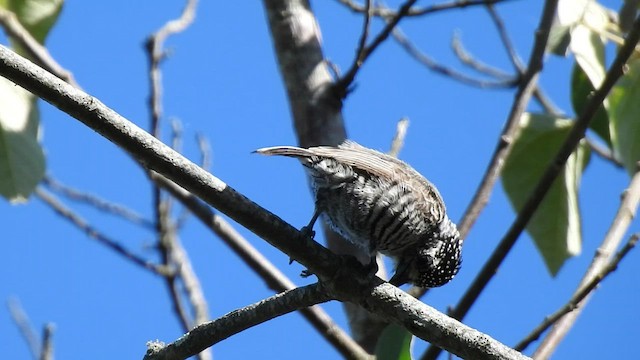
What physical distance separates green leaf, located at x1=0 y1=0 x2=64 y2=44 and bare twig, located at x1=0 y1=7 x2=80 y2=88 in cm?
3

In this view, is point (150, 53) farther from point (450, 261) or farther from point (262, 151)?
point (450, 261)

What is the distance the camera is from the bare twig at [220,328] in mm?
2838

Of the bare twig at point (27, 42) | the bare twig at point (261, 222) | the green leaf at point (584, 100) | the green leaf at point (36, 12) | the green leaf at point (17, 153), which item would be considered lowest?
the bare twig at point (261, 222)

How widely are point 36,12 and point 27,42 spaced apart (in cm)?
35

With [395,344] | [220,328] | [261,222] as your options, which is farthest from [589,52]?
[220,328]

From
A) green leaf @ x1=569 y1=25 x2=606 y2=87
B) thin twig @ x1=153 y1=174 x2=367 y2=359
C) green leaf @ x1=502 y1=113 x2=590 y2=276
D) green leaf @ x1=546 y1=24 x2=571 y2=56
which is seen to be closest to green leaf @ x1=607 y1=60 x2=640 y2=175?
green leaf @ x1=569 y1=25 x2=606 y2=87

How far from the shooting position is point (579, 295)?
340cm

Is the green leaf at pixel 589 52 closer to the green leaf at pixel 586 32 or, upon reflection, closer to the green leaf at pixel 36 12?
the green leaf at pixel 586 32

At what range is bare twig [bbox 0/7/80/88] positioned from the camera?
11.6 feet

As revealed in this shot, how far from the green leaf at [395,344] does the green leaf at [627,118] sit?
1.07 m

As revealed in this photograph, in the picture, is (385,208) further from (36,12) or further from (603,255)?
(36,12)

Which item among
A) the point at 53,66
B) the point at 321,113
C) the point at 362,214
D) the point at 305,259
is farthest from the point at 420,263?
the point at 53,66

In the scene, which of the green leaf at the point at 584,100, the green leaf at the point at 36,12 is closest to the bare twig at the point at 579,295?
the green leaf at the point at 584,100

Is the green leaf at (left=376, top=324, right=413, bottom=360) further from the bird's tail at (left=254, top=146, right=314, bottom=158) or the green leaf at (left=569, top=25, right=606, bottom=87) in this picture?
the green leaf at (left=569, top=25, right=606, bottom=87)
